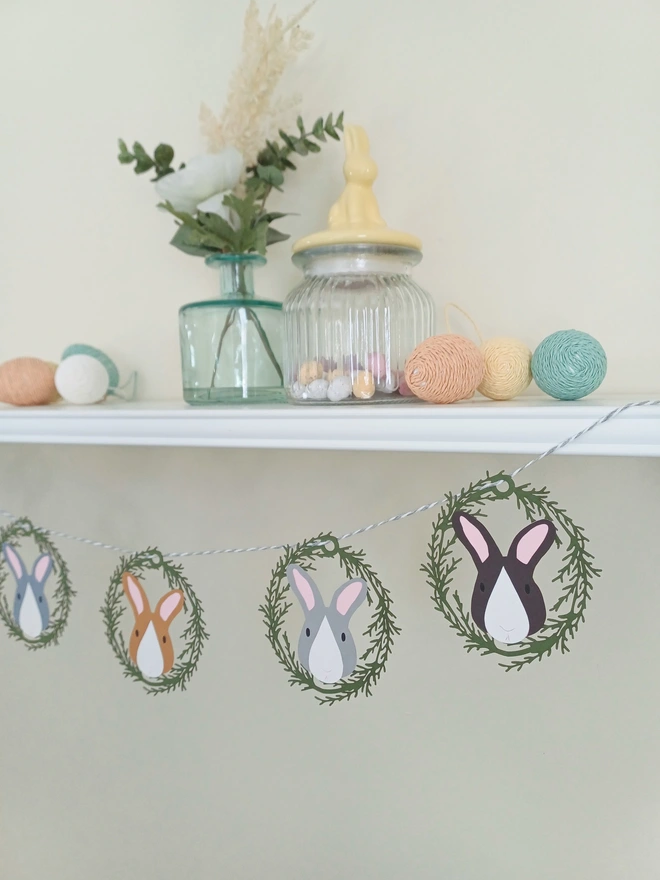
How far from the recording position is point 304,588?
0.68m

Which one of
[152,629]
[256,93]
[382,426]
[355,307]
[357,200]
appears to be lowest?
[152,629]

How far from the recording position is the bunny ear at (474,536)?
0.57 metres

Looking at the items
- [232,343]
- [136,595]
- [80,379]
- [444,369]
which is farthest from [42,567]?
[444,369]

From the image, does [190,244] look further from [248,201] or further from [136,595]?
[136,595]

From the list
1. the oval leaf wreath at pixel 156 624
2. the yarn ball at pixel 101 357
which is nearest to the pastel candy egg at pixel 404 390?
the oval leaf wreath at pixel 156 624

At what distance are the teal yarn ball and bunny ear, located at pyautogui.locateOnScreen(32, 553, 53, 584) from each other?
66cm

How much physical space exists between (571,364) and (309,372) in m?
0.25

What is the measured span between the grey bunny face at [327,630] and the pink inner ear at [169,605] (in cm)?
19

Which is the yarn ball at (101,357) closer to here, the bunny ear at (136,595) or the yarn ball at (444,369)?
the bunny ear at (136,595)

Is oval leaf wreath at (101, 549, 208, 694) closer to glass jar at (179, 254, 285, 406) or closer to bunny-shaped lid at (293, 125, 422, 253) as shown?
glass jar at (179, 254, 285, 406)

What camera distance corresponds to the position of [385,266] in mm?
677

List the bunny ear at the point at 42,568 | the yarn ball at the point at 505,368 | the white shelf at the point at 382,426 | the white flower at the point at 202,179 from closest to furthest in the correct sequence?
the white shelf at the point at 382,426
the yarn ball at the point at 505,368
the white flower at the point at 202,179
the bunny ear at the point at 42,568

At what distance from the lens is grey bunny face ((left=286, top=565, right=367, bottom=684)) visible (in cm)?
64

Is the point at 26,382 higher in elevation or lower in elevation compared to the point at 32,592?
higher
